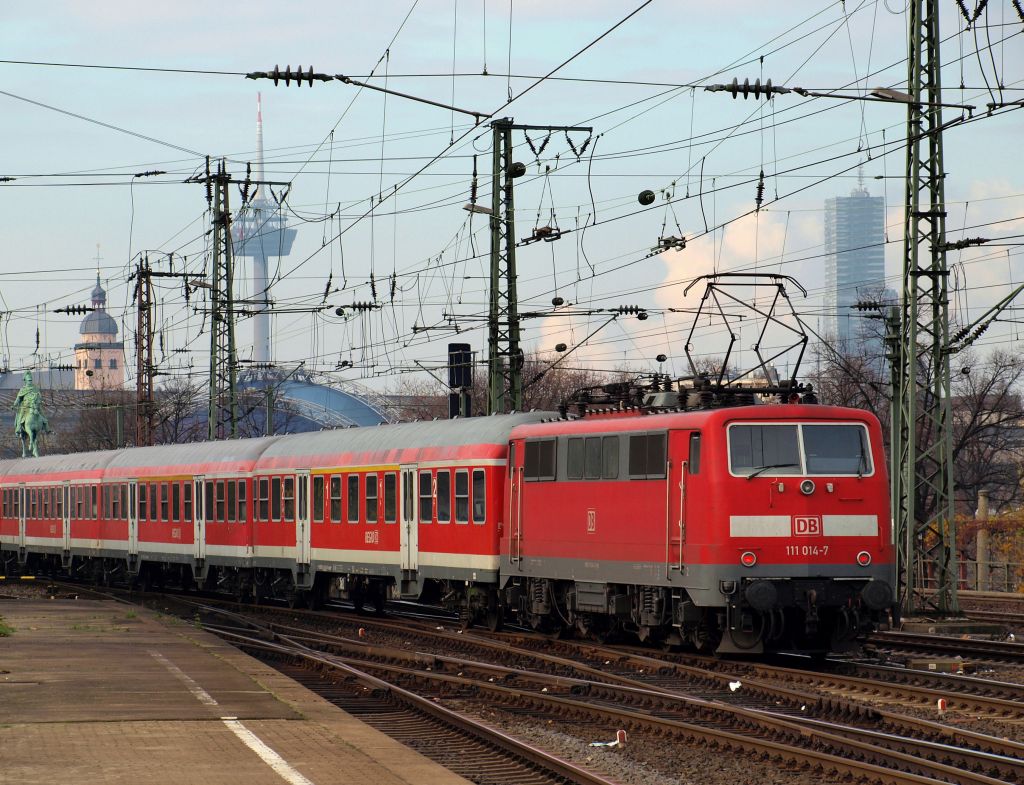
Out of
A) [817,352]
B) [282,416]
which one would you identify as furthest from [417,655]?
[282,416]

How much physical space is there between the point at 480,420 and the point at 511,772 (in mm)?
14316

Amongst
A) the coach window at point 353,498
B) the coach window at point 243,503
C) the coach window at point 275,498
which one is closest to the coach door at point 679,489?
the coach window at point 353,498

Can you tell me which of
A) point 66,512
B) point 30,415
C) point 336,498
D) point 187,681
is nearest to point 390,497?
point 336,498

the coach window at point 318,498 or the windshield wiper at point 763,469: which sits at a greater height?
the windshield wiper at point 763,469

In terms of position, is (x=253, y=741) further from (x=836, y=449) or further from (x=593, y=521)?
(x=593, y=521)

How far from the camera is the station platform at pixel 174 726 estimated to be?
11.3 m

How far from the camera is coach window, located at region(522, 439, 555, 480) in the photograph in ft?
79.6

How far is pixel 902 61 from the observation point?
26.6m

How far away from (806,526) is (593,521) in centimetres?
378

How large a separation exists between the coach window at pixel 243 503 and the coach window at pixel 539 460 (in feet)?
43.9

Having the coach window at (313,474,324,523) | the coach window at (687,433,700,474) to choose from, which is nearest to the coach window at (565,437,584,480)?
the coach window at (687,433,700,474)

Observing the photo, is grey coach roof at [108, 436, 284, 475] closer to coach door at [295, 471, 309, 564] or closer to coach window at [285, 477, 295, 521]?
coach window at [285, 477, 295, 521]

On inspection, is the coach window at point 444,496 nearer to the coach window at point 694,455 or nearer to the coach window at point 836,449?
the coach window at point 694,455

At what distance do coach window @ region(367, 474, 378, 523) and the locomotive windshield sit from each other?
11.7 metres
